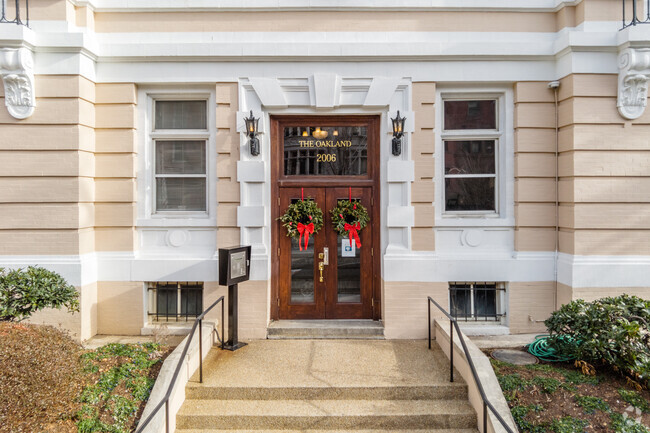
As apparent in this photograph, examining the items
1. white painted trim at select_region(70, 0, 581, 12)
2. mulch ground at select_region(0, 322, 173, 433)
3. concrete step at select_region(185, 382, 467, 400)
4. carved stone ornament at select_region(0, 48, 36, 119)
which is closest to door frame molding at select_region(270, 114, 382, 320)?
white painted trim at select_region(70, 0, 581, 12)

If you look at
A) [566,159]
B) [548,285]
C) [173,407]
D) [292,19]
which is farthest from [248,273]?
[566,159]

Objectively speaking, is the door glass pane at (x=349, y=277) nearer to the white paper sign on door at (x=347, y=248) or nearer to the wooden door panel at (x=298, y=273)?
the white paper sign on door at (x=347, y=248)

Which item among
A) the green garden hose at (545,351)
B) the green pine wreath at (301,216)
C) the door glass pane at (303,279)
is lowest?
the green garden hose at (545,351)

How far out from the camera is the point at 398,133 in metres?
7.11

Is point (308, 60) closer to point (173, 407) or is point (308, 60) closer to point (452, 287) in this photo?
point (452, 287)

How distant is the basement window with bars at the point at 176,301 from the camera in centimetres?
748

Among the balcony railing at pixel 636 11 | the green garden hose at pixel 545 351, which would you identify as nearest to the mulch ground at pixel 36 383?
the green garden hose at pixel 545 351

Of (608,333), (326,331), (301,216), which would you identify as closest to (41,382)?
(326,331)

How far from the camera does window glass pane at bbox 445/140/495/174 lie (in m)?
7.62

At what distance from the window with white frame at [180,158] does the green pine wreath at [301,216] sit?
67.1 inches

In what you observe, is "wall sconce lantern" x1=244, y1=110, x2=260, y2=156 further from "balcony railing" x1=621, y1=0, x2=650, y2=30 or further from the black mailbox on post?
"balcony railing" x1=621, y1=0, x2=650, y2=30

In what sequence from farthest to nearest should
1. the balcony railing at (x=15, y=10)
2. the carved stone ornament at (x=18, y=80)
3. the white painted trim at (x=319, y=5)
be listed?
the white painted trim at (x=319, y=5) < the balcony railing at (x=15, y=10) < the carved stone ornament at (x=18, y=80)

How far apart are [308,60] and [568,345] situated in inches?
247

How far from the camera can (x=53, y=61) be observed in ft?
22.5
